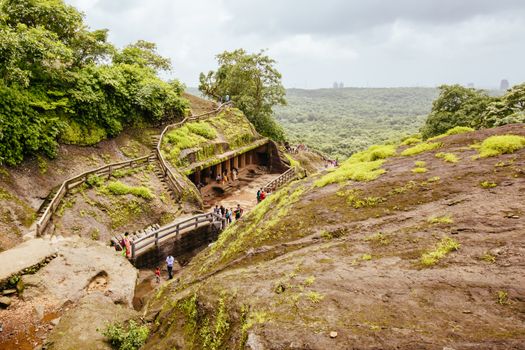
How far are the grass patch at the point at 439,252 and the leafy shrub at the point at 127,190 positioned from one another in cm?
1812

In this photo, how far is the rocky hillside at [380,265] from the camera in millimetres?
4879

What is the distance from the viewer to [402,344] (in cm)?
450

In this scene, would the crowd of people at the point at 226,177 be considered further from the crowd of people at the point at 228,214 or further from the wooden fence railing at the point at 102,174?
the crowd of people at the point at 228,214

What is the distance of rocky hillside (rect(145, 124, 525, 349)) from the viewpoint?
488 centimetres

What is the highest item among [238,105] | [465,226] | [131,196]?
[238,105]

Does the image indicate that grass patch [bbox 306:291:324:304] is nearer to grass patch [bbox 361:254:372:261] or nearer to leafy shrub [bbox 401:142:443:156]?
grass patch [bbox 361:254:372:261]

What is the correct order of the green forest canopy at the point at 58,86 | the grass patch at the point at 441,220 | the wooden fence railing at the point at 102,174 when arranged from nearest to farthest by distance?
the grass patch at the point at 441,220 < the wooden fence railing at the point at 102,174 < the green forest canopy at the point at 58,86

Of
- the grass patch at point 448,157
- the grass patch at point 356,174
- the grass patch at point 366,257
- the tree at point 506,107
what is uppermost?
the tree at point 506,107

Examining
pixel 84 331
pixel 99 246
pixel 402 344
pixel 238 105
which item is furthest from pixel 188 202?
pixel 238 105

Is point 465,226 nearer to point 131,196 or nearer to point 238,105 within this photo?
point 131,196

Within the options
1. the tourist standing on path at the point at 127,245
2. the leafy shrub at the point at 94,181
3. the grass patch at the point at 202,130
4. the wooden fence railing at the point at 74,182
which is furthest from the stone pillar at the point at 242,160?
the tourist standing on path at the point at 127,245

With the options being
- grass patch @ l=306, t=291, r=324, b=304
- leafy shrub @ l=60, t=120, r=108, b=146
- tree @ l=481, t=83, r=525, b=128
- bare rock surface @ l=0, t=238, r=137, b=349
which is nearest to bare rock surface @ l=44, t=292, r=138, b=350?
bare rock surface @ l=0, t=238, r=137, b=349

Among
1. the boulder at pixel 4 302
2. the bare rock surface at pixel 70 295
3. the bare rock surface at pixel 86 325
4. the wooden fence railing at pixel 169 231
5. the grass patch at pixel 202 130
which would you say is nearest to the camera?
the bare rock surface at pixel 86 325

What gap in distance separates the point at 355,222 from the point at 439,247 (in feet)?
7.98
